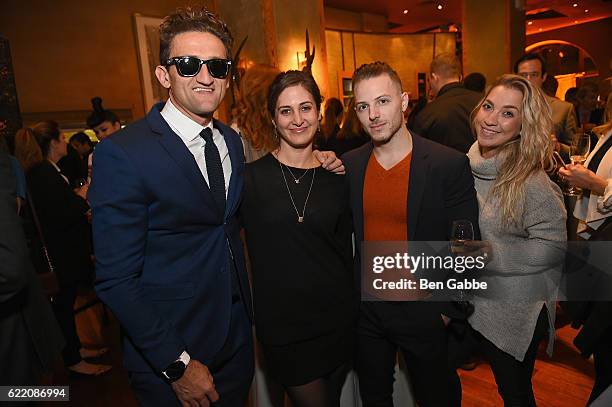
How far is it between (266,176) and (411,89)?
10701 millimetres

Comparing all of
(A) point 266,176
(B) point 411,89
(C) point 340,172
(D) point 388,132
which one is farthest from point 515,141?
(B) point 411,89

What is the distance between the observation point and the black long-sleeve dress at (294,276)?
1760 mm

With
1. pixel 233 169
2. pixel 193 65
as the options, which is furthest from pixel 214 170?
pixel 193 65

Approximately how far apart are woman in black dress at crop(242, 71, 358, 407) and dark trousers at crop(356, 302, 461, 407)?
11cm

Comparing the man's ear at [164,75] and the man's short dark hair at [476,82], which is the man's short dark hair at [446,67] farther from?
the man's ear at [164,75]

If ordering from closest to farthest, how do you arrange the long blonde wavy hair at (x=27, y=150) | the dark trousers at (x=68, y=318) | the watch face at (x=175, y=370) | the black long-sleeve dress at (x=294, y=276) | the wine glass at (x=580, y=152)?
the watch face at (x=175, y=370), the black long-sleeve dress at (x=294, y=276), the wine glass at (x=580, y=152), the long blonde wavy hair at (x=27, y=150), the dark trousers at (x=68, y=318)

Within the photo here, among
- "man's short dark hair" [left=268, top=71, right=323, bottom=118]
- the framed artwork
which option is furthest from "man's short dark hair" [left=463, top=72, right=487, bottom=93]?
the framed artwork

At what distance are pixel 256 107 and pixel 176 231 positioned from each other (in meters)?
1.25

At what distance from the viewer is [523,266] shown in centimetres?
185

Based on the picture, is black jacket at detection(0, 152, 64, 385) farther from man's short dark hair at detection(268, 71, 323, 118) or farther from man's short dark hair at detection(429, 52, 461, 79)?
man's short dark hair at detection(429, 52, 461, 79)

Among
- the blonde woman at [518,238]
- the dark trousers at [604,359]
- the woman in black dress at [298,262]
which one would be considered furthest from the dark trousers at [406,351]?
the dark trousers at [604,359]

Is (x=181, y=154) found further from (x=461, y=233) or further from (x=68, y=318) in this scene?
(x=68, y=318)

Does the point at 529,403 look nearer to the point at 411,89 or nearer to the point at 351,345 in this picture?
the point at 351,345

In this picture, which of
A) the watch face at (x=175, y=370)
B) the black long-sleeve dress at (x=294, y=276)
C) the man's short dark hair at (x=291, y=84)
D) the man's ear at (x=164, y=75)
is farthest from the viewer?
the man's short dark hair at (x=291, y=84)
